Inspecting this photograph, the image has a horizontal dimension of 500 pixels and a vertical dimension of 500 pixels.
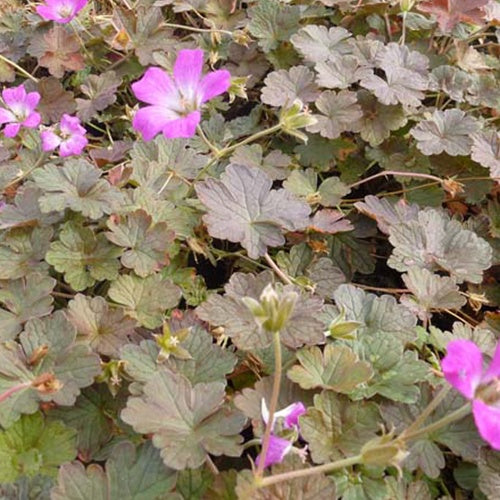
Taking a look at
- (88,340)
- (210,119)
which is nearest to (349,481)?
(88,340)

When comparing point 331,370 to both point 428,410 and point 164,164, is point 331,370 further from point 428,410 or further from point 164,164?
point 164,164

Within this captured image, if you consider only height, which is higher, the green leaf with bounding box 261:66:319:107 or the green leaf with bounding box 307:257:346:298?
the green leaf with bounding box 261:66:319:107

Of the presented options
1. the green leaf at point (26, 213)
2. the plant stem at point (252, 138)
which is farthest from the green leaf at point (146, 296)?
A: the plant stem at point (252, 138)

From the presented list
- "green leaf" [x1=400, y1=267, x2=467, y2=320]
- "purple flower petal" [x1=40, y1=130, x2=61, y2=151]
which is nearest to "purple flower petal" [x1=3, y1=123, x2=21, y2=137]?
"purple flower petal" [x1=40, y1=130, x2=61, y2=151]

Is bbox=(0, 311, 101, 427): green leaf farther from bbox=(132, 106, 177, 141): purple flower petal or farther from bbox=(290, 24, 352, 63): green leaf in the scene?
bbox=(290, 24, 352, 63): green leaf

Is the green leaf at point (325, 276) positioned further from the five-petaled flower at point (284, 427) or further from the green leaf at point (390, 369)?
the five-petaled flower at point (284, 427)

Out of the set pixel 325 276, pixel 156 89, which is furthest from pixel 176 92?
pixel 325 276
